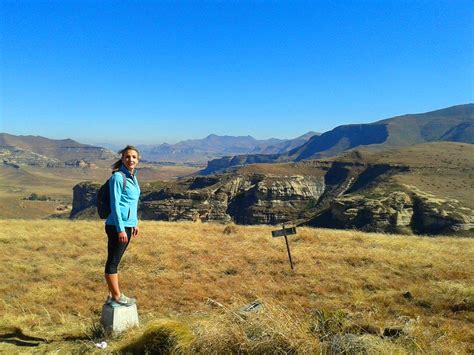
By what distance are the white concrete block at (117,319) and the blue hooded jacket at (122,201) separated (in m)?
1.22

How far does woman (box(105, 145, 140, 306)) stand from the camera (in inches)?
227

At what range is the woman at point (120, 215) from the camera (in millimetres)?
5758

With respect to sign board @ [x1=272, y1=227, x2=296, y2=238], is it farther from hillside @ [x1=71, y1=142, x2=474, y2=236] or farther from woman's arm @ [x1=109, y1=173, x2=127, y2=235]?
hillside @ [x1=71, y1=142, x2=474, y2=236]

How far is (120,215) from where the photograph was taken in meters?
5.78

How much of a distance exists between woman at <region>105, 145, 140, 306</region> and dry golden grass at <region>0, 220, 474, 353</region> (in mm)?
740

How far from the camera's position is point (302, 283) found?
9.59 meters

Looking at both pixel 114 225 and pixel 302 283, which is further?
pixel 302 283

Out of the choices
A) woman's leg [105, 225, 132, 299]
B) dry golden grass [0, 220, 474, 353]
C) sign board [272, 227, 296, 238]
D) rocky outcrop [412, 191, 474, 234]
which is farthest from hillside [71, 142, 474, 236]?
woman's leg [105, 225, 132, 299]

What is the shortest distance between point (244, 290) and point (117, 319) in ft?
12.7

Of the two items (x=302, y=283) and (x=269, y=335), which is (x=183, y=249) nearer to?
(x=302, y=283)

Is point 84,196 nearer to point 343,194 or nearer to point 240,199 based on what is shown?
point 240,199

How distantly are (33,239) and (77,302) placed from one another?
731cm

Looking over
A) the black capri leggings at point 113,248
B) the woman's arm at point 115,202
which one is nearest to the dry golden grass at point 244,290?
the black capri leggings at point 113,248

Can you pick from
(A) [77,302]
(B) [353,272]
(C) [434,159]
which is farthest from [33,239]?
(C) [434,159]
